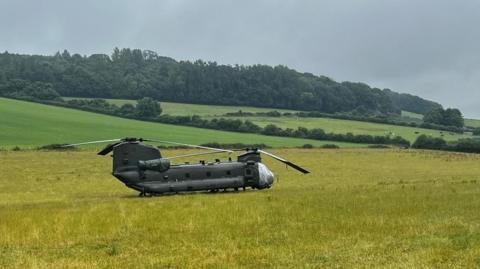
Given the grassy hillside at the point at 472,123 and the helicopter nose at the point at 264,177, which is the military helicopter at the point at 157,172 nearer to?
the helicopter nose at the point at 264,177

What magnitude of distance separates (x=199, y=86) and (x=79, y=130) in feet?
221

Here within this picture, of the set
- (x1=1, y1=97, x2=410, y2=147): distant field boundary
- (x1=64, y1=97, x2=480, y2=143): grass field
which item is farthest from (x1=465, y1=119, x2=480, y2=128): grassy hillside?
(x1=1, y1=97, x2=410, y2=147): distant field boundary

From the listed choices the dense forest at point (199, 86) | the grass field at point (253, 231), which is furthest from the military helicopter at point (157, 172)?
the dense forest at point (199, 86)

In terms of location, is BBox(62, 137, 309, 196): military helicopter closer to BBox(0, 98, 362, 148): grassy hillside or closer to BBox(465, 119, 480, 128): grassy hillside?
BBox(0, 98, 362, 148): grassy hillside

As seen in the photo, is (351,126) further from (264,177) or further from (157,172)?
(157,172)

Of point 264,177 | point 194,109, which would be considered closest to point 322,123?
point 194,109

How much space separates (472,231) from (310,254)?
4.78 metres

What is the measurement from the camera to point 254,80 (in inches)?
6447

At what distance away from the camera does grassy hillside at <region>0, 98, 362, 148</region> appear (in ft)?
269

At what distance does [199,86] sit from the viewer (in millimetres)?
156000

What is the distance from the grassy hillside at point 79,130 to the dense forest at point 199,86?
2645 centimetres

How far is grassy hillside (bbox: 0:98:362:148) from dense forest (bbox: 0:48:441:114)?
1041 inches

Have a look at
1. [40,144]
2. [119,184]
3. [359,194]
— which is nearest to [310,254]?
[359,194]

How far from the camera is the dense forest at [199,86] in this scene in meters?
143
